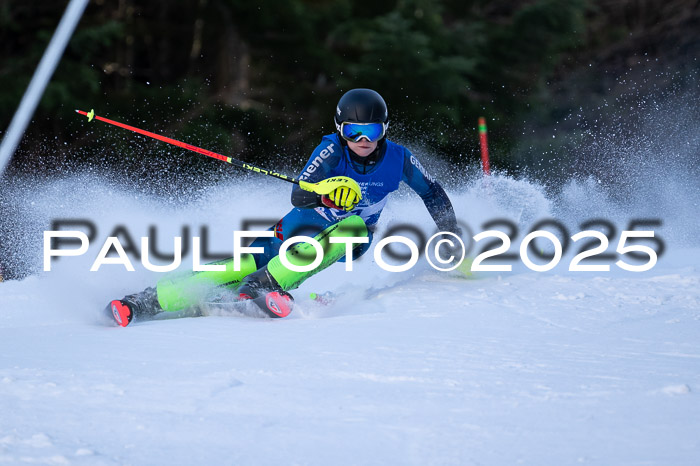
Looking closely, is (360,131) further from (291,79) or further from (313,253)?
(291,79)

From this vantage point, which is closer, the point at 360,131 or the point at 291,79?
the point at 360,131

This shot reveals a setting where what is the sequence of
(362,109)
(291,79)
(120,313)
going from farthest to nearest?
1. (291,79)
2. (362,109)
3. (120,313)

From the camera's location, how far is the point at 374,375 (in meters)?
2.70

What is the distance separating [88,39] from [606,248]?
879 centimetres

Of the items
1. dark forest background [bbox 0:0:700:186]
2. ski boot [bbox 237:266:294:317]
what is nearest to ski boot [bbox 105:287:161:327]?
ski boot [bbox 237:266:294:317]

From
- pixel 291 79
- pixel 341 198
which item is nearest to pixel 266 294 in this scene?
pixel 341 198

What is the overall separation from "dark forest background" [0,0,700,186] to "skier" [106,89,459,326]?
24.6ft

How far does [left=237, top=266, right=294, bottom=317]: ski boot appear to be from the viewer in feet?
12.7

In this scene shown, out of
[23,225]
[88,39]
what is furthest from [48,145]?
[23,225]

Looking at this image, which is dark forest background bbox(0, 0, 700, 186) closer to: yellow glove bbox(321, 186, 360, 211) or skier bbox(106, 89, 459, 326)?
skier bbox(106, 89, 459, 326)

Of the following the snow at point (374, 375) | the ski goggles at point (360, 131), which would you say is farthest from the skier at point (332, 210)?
the snow at point (374, 375)

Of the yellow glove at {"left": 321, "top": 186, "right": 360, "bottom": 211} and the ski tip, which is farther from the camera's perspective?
the yellow glove at {"left": 321, "top": 186, "right": 360, "bottom": 211}

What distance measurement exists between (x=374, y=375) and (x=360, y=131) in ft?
6.08

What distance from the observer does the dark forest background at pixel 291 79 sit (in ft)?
39.2
